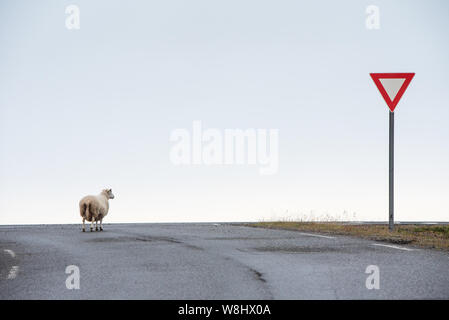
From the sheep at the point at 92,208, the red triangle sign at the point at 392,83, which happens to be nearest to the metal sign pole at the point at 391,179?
the red triangle sign at the point at 392,83

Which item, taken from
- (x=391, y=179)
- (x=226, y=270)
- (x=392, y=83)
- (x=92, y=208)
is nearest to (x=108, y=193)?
(x=92, y=208)

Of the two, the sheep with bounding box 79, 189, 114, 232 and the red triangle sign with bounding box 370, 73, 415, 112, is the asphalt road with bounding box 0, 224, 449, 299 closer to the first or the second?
the red triangle sign with bounding box 370, 73, 415, 112

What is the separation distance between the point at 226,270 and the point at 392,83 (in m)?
9.07

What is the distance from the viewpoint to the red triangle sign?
16.4 metres

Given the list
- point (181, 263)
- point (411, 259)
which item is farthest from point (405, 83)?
point (181, 263)

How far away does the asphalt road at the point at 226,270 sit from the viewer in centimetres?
748

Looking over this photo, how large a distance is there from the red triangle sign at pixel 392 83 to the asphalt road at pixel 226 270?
4450 mm

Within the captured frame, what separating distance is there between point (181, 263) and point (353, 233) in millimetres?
7321

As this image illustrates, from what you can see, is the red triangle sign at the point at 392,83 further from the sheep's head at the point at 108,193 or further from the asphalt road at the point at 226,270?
the sheep's head at the point at 108,193

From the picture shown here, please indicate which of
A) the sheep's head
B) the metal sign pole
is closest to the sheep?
the sheep's head

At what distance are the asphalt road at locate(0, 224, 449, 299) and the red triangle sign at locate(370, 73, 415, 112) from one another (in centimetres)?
445

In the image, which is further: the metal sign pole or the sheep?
the sheep

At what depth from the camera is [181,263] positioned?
10.3 metres
